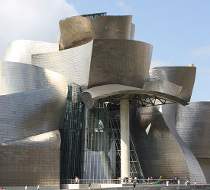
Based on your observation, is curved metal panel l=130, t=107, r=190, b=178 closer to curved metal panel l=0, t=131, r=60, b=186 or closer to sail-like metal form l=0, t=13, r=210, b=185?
sail-like metal form l=0, t=13, r=210, b=185

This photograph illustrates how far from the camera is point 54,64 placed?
1740 inches

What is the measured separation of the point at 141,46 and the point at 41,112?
1042cm

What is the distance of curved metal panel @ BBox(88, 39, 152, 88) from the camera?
3997 cm

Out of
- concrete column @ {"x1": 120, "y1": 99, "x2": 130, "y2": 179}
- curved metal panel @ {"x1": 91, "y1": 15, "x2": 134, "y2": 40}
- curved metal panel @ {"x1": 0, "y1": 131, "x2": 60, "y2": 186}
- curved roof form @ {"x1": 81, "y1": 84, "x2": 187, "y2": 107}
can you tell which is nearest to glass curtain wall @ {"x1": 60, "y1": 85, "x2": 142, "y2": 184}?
concrete column @ {"x1": 120, "y1": 99, "x2": 130, "y2": 179}

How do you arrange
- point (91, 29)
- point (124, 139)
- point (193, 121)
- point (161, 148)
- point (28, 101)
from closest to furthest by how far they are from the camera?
point (28, 101) → point (124, 139) → point (91, 29) → point (161, 148) → point (193, 121)

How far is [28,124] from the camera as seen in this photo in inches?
1427

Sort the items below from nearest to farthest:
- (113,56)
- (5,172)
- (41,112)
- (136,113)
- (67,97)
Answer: (5,172) < (41,112) < (113,56) < (67,97) < (136,113)

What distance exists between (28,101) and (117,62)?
8.50m

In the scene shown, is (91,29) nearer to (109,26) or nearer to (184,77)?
(109,26)

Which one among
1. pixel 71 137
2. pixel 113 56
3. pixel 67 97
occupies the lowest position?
pixel 71 137

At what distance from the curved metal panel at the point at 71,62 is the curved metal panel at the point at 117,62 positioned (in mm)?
756

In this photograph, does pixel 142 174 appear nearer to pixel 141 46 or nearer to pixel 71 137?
pixel 71 137

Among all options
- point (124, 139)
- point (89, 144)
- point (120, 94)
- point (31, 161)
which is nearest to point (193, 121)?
point (124, 139)

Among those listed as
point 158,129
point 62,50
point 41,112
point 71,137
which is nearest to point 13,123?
point 41,112
